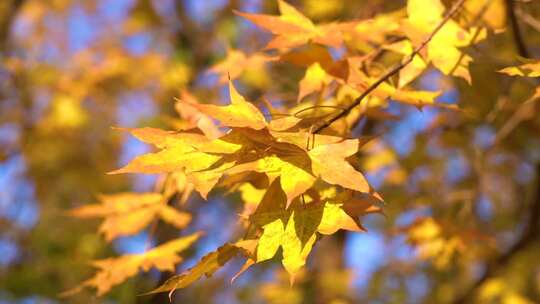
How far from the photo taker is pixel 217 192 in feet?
14.6

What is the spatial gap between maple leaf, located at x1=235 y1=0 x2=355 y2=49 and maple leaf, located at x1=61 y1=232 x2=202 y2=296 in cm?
40

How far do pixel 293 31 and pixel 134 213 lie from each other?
542mm

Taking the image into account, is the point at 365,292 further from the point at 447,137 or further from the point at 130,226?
the point at 130,226

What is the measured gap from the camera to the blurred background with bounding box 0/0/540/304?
7.49ft

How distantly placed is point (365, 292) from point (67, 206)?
115 inches

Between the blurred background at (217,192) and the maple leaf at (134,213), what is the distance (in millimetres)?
466

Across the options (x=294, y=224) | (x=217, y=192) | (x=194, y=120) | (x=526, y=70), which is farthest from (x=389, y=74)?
(x=217, y=192)

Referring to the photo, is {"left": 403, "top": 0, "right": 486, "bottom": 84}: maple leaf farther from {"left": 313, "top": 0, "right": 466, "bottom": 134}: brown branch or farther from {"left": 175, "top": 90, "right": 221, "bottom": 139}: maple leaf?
{"left": 175, "top": 90, "right": 221, "bottom": 139}: maple leaf

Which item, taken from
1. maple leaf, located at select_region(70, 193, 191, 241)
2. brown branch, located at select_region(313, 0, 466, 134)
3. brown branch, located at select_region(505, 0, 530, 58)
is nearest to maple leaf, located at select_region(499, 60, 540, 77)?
brown branch, located at select_region(313, 0, 466, 134)

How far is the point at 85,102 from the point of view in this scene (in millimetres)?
4742

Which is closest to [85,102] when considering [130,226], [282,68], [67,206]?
[67,206]

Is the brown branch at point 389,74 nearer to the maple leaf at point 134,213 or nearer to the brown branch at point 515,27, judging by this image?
the brown branch at point 515,27

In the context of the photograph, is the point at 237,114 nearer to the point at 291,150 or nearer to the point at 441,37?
the point at 291,150

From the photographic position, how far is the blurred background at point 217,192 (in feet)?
7.49
